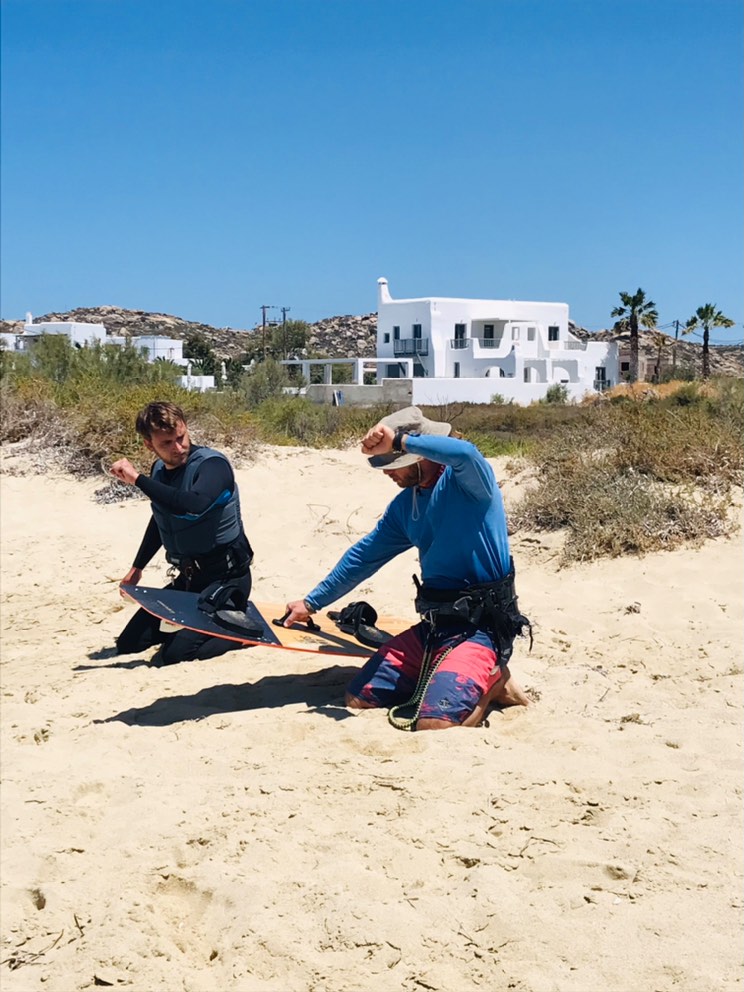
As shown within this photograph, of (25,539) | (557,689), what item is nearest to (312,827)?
(557,689)

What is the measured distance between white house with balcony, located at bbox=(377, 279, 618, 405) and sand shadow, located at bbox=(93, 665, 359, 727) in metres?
48.8

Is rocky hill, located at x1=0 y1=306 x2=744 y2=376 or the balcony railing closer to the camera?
the balcony railing

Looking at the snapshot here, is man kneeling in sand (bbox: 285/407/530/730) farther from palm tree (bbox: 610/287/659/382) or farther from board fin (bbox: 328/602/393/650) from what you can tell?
palm tree (bbox: 610/287/659/382)

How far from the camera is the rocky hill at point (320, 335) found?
76.5 metres

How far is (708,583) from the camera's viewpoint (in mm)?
6941

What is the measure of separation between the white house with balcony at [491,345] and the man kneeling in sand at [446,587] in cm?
4930

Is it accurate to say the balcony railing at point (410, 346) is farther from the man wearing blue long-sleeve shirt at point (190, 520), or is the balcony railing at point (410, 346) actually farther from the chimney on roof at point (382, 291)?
the man wearing blue long-sleeve shirt at point (190, 520)

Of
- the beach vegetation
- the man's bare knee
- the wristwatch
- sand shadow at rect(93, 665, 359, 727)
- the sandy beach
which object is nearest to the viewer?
the sandy beach

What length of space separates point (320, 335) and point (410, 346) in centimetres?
3546

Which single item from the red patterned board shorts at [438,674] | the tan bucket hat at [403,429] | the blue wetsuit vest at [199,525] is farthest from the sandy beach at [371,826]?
the tan bucket hat at [403,429]

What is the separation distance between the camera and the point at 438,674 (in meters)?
4.52

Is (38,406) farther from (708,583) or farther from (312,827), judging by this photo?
(312,827)

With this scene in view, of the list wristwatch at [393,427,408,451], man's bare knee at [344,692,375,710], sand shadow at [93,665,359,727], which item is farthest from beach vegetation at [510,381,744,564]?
wristwatch at [393,427,408,451]

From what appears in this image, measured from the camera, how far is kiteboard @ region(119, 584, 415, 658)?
203 inches
